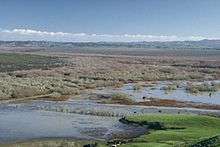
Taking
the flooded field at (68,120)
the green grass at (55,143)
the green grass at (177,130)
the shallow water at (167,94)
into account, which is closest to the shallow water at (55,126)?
the flooded field at (68,120)

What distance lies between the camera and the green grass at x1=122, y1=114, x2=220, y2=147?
31094mm

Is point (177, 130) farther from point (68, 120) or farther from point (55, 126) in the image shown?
point (68, 120)

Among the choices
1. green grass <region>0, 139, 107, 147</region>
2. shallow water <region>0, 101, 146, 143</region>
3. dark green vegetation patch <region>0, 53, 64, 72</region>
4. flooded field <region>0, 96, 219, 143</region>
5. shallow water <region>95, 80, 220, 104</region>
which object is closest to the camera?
green grass <region>0, 139, 107, 147</region>

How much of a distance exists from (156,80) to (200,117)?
49945 mm

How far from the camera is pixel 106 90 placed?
7056cm

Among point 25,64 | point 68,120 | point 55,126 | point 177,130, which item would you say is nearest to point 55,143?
point 55,126

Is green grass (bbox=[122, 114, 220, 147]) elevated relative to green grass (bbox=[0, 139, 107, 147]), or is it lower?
elevated

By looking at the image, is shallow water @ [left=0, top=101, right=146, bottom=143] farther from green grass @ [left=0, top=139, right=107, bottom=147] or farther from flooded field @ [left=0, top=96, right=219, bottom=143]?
green grass @ [left=0, top=139, right=107, bottom=147]

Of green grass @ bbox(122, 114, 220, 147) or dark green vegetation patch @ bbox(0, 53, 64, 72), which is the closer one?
green grass @ bbox(122, 114, 220, 147)

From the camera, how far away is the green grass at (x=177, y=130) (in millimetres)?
31094

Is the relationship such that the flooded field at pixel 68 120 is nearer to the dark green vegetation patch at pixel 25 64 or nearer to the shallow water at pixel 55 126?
the shallow water at pixel 55 126

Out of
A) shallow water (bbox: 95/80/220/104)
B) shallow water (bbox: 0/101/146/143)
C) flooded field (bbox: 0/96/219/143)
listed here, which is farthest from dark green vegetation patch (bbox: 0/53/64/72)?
shallow water (bbox: 0/101/146/143)

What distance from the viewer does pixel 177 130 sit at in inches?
1422

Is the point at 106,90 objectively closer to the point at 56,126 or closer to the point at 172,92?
the point at 172,92
